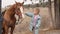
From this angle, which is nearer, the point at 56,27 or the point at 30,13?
the point at 30,13

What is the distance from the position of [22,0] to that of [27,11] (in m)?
0.25

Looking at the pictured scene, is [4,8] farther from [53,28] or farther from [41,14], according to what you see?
[53,28]

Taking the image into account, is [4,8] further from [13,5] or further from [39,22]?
[39,22]

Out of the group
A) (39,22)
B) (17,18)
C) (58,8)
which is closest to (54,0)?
(58,8)

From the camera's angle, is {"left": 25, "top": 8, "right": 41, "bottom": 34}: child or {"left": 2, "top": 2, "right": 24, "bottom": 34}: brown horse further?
{"left": 25, "top": 8, "right": 41, "bottom": 34}: child

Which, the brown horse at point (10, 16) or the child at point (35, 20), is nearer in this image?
the brown horse at point (10, 16)

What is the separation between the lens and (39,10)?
4613 mm

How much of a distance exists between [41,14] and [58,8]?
477 millimetres

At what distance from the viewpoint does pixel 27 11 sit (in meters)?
4.54

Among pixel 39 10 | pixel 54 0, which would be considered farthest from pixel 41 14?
pixel 54 0

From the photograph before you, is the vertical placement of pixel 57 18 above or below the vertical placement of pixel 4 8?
below

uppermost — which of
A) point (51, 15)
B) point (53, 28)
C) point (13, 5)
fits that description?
point (13, 5)

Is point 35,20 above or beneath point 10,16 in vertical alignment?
beneath

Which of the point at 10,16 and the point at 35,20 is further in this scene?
the point at 35,20
